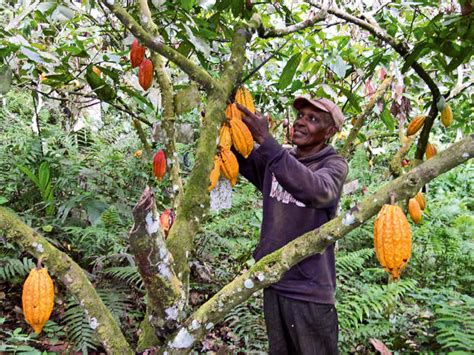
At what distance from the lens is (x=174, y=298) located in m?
1.17

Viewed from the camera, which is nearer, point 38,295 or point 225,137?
point 38,295

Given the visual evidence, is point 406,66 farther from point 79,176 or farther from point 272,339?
point 79,176

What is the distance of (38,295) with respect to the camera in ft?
3.96

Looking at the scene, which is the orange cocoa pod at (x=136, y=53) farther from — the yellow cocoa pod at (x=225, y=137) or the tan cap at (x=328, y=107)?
the tan cap at (x=328, y=107)

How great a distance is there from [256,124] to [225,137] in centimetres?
12

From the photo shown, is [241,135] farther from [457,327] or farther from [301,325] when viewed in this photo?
[457,327]

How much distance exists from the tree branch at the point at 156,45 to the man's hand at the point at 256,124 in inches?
7.1

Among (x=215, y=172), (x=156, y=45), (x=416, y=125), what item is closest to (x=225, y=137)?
(x=215, y=172)

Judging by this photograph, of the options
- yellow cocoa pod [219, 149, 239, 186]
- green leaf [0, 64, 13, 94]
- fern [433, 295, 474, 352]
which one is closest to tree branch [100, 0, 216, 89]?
yellow cocoa pod [219, 149, 239, 186]

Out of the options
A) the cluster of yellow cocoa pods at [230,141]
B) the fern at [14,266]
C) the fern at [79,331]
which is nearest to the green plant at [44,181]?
the fern at [14,266]

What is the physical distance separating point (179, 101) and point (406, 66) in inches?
38.7

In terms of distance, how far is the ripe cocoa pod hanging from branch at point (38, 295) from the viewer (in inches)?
46.3

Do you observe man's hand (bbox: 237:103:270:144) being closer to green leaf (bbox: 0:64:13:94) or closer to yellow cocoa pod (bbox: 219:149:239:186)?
yellow cocoa pod (bbox: 219:149:239:186)

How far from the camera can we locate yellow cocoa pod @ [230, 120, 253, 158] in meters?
1.51
